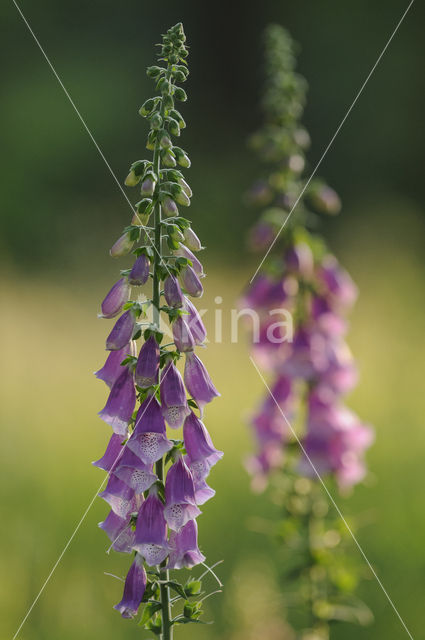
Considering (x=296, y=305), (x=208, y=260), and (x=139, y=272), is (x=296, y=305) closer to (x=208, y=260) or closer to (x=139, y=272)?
(x=139, y=272)

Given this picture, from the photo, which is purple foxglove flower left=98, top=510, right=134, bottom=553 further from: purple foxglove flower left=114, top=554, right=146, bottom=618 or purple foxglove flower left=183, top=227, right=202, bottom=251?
purple foxglove flower left=183, top=227, right=202, bottom=251

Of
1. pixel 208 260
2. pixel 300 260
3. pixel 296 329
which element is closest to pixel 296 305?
pixel 296 329

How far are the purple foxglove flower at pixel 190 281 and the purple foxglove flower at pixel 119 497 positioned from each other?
50 cm

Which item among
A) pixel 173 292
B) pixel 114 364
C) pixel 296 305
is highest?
pixel 296 305

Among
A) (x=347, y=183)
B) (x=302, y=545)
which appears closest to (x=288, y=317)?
(x=302, y=545)

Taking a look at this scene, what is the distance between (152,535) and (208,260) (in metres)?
9.62

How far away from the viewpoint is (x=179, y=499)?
1.62 metres

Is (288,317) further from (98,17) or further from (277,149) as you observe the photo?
(98,17)

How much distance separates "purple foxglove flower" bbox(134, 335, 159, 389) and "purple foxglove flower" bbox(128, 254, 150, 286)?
14 cm

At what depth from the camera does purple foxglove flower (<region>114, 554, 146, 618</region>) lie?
1617 mm

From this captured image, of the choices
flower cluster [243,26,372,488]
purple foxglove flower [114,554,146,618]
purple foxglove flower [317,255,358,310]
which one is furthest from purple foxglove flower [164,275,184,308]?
purple foxglove flower [317,255,358,310]

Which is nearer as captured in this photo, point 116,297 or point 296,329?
point 116,297

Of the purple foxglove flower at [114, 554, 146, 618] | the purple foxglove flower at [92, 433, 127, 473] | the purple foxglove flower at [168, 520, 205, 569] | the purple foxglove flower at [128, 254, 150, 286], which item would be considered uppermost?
the purple foxglove flower at [128, 254, 150, 286]

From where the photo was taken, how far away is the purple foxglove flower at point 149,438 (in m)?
1.61
